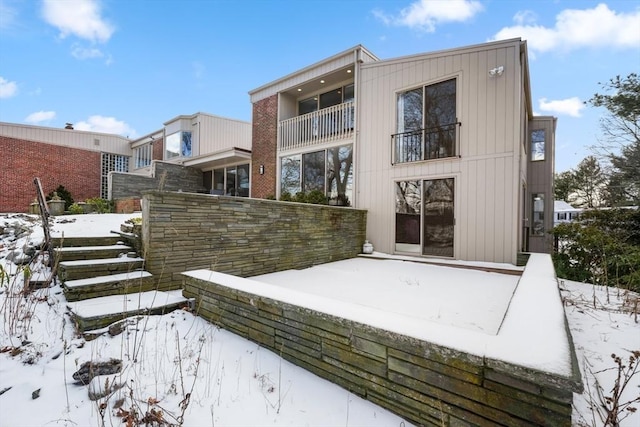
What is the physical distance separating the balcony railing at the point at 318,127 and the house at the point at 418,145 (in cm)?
3

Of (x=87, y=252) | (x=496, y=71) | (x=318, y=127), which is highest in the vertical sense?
(x=496, y=71)

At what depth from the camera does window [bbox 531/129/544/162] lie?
35.3 ft

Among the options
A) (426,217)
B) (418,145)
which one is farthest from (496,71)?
(426,217)

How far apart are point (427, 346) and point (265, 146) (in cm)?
985

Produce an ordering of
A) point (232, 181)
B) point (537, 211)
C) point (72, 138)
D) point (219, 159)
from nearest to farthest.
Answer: point (537, 211)
point (219, 159)
point (232, 181)
point (72, 138)

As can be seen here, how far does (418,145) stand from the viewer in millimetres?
7328

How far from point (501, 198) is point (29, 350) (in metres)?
7.56

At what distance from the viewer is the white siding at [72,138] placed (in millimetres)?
14267

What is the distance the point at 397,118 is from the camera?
7688 mm

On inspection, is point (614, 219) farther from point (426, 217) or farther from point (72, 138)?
point (72, 138)

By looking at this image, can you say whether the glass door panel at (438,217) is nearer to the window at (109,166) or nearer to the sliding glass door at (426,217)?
Result: the sliding glass door at (426,217)

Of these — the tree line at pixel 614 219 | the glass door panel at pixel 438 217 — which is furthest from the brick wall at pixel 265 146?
the tree line at pixel 614 219

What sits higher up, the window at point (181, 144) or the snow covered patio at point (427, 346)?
the window at point (181, 144)

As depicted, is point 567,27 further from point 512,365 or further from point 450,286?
point 512,365
